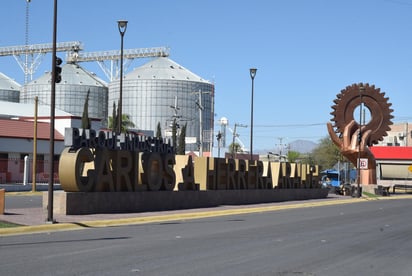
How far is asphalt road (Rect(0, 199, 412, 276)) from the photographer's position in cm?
1171

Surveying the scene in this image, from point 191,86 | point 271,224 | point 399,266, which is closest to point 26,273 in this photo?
point 399,266

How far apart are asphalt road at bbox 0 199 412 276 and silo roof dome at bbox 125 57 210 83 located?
94.6 meters

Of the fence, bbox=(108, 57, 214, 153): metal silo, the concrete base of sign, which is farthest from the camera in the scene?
bbox=(108, 57, 214, 153): metal silo

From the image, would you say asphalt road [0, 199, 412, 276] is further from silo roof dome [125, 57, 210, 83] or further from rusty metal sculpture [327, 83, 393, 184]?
silo roof dome [125, 57, 210, 83]

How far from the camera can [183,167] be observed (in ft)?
104

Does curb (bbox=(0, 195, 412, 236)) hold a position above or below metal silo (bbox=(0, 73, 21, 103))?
below

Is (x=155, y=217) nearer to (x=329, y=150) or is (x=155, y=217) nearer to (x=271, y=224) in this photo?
(x=271, y=224)

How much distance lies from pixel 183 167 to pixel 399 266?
19761mm

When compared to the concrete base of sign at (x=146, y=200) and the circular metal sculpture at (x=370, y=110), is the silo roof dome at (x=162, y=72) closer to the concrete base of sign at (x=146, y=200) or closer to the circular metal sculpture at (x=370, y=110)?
the circular metal sculpture at (x=370, y=110)

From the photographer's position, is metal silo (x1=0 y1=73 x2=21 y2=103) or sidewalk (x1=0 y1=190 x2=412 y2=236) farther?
metal silo (x1=0 y1=73 x2=21 y2=103)

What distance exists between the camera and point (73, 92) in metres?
116

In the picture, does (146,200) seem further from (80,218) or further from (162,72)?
(162,72)

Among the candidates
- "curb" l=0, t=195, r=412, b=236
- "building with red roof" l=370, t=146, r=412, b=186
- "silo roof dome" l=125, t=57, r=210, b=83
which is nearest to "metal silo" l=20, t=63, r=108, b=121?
"silo roof dome" l=125, t=57, r=210, b=83

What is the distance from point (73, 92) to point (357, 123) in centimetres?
6731
